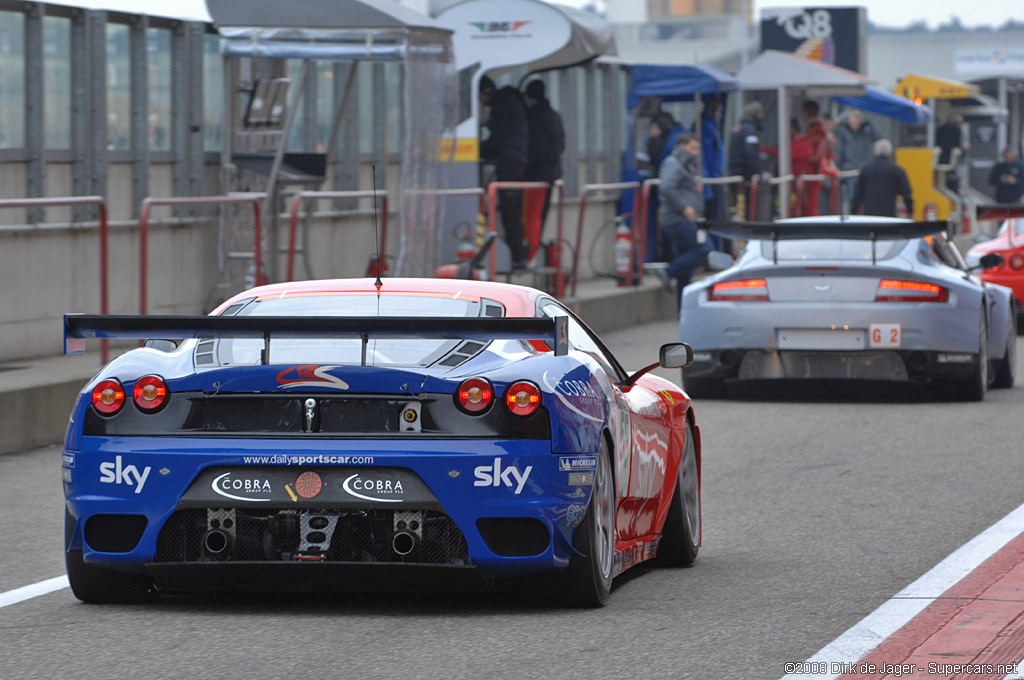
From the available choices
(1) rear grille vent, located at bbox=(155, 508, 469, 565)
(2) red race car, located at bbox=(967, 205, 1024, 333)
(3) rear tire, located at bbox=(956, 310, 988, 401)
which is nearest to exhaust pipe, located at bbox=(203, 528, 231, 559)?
(1) rear grille vent, located at bbox=(155, 508, 469, 565)

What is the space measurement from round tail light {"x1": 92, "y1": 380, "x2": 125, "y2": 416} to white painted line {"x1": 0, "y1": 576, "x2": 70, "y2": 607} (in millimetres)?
943

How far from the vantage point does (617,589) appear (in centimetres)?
737

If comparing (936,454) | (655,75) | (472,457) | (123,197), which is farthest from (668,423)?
(655,75)

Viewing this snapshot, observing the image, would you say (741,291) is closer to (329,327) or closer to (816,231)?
(816,231)

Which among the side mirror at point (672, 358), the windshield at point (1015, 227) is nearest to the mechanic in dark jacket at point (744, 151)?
the windshield at point (1015, 227)

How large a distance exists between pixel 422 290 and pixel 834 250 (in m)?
7.77

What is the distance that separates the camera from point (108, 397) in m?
6.60

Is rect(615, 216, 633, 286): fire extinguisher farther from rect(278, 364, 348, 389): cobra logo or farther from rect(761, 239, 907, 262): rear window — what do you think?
rect(278, 364, 348, 389): cobra logo

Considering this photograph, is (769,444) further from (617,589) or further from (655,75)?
(655,75)

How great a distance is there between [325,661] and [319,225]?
13.5m

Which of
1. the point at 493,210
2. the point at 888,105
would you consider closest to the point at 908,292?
the point at 493,210

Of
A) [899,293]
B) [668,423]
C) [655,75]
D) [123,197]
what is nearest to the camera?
[668,423]

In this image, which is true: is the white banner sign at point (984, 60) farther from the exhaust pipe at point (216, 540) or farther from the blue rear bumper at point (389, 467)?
the exhaust pipe at point (216, 540)

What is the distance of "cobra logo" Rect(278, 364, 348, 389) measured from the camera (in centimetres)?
646
